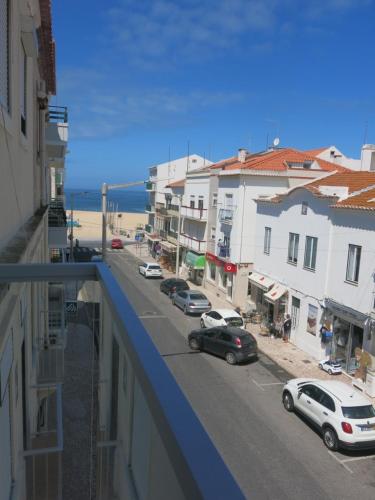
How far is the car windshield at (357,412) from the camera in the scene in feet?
42.6

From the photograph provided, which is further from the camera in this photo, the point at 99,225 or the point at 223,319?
the point at 99,225

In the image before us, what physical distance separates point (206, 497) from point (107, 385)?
2139 mm

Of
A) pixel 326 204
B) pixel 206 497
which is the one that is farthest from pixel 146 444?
pixel 326 204

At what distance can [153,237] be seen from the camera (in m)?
56.5

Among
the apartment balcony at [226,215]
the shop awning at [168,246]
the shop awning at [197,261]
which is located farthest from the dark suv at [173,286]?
the shop awning at [168,246]

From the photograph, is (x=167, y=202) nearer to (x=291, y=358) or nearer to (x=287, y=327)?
(x=287, y=327)

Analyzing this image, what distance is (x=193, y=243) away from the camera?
39.6 metres

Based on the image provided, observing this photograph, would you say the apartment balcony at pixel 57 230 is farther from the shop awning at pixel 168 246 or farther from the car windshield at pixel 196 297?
the shop awning at pixel 168 246

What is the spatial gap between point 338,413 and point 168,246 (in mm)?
35628

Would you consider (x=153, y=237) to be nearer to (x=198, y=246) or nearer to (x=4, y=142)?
(x=198, y=246)

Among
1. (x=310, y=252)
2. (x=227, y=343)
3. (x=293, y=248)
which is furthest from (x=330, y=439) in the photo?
(x=293, y=248)

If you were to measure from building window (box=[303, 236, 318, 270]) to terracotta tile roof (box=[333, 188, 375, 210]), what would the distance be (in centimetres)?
257

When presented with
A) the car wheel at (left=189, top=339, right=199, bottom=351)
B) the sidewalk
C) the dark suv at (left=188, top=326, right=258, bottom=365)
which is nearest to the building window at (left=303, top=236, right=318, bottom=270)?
the sidewalk

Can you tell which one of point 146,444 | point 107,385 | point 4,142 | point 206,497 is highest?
point 4,142
